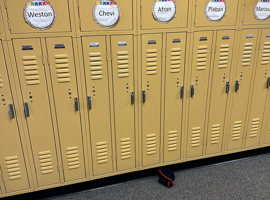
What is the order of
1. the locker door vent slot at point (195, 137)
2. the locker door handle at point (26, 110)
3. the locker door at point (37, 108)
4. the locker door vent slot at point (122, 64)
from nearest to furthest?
1. the locker door at point (37, 108)
2. the locker door handle at point (26, 110)
3. the locker door vent slot at point (122, 64)
4. the locker door vent slot at point (195, 137)

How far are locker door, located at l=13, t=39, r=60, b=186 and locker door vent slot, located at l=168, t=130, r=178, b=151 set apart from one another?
1185 mm

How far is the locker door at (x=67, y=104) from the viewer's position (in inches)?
74.1

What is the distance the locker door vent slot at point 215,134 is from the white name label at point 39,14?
6.53ft

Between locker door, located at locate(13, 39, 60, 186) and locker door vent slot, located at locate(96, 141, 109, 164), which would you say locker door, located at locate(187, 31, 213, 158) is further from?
locker door, located at locate(13, 39, 60, 186)

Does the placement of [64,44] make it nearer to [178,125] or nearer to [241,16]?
[178,125]

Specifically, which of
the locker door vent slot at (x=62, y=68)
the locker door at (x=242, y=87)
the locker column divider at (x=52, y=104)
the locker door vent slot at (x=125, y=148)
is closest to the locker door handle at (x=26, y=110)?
the locker column divider at (x=52, y=104)

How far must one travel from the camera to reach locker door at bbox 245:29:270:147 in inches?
95.5

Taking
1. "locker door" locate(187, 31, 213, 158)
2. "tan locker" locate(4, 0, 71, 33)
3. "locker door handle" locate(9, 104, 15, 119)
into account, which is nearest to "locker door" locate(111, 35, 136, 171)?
"tan locker" locate(4, 0, 71, 33)

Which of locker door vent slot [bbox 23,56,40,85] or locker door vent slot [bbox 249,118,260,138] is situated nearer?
locker door vent slot [bbox 23,56,40,85]

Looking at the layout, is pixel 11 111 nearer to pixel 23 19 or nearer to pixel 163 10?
pixel 23 19

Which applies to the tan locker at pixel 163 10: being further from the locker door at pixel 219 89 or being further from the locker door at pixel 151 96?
the locker door at pixel 219 89

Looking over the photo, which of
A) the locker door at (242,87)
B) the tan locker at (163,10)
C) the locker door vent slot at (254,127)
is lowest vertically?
the locker door vent slot at (254,127)

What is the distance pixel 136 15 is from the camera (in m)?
1.97

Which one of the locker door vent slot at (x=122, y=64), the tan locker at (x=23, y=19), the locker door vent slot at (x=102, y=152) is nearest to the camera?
the tan locker at (x=23, y=19)
